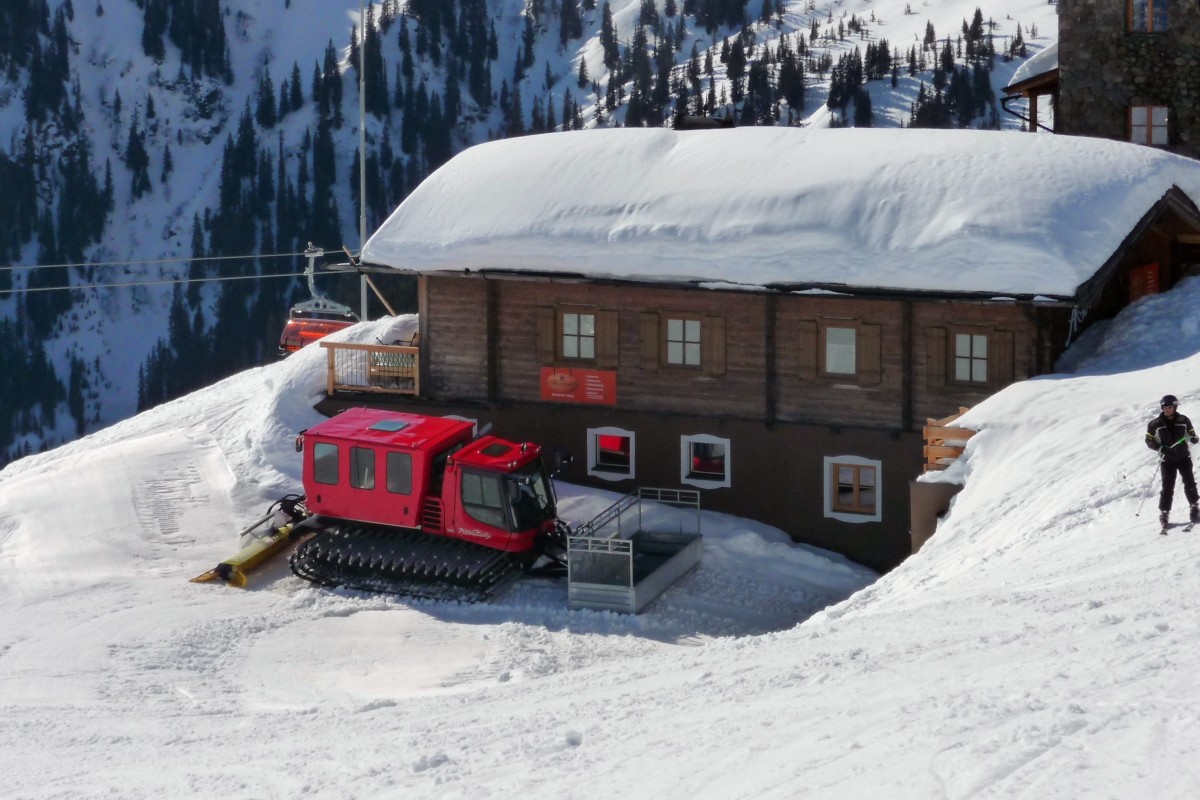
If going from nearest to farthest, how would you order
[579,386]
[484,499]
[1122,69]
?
[484,499]
[579,386]
[1122,69]

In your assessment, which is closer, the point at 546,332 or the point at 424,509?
the point at 424,509

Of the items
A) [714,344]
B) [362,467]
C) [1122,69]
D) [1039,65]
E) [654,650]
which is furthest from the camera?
[1039,65]

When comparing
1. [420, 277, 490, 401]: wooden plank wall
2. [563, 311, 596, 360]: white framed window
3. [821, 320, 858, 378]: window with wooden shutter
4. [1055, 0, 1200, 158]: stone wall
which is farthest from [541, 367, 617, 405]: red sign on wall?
[1055, 0, 1200, 158]: stone wall

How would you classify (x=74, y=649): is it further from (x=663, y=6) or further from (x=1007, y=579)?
(x=663, y=6)

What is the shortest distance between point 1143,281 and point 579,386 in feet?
32.0

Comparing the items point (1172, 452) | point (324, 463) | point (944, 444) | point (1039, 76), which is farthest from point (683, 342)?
point (1039, 76)

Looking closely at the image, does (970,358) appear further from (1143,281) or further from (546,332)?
(546,332)

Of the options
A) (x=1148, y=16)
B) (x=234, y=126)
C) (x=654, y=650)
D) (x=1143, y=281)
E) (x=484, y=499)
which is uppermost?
(x=234, y=126)

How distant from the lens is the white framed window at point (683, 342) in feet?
80.6

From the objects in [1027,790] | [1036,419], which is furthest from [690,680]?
[1036,419]

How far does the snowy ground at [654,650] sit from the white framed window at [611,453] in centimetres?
62

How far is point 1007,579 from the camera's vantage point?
15.3 metres

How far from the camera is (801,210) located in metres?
23.9

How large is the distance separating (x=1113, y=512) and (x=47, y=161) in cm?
13463
